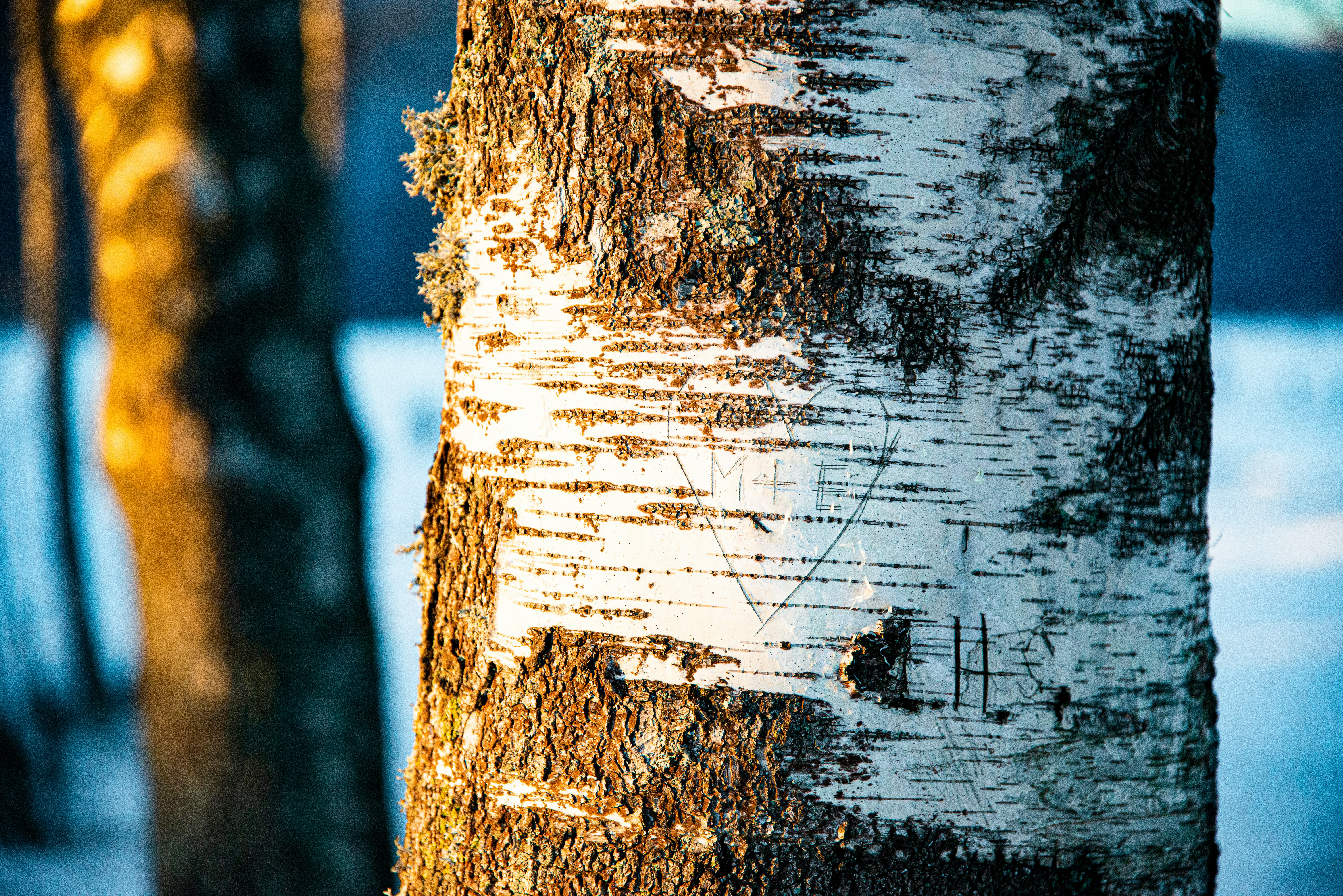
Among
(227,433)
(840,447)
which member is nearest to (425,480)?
(227,433)

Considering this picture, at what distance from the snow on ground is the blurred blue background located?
2 centimetres

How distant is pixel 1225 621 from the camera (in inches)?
231

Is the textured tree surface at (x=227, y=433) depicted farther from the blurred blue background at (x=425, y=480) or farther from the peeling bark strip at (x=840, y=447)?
the peeling bark strip at (x=840, y=447)

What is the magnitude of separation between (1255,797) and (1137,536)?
4318 millimetres

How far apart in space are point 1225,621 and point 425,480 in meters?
6.39

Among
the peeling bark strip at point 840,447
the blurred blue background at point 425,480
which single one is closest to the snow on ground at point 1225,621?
the blurred blue background at point 425,480

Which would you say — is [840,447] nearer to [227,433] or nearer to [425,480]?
[227,433]

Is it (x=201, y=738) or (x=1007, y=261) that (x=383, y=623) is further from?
(x=1007, y=261)

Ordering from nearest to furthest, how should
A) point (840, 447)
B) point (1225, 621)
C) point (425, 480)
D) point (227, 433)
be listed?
1. point (840, 447)
2. point (227, 433)
3. point (1225, 621)
4. point (425, 480)

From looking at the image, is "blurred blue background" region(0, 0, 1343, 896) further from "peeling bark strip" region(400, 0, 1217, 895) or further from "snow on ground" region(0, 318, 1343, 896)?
"peeling bark strip" region(400, 0, 1217, 895)

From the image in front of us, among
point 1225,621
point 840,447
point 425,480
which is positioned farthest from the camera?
point 425,480

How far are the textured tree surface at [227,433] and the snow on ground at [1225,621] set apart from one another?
0.71 feet

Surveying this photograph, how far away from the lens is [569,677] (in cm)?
82

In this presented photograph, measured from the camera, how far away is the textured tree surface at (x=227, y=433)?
2338 mm
